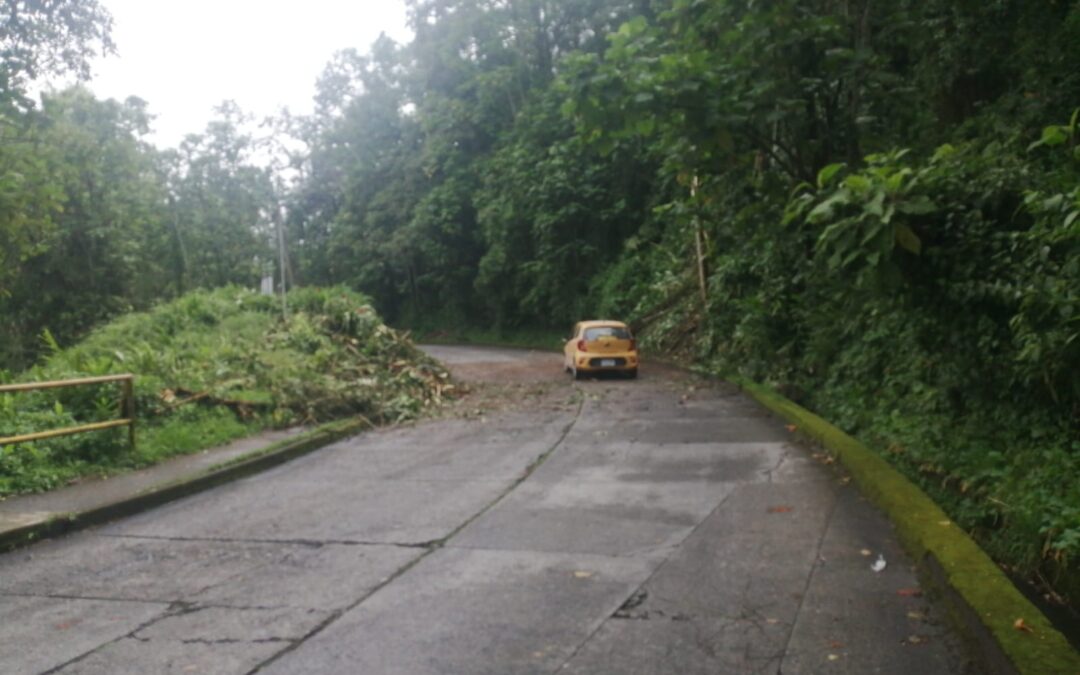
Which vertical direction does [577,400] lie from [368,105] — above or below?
below

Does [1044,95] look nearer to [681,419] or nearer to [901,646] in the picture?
[681,419]

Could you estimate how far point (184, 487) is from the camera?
1033 centimetres

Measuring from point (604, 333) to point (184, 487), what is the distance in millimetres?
14505

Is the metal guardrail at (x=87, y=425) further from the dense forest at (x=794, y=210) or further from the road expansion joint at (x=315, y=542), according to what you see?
the dense forest at (x=794, y=210)

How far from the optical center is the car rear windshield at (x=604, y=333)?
2366 cm

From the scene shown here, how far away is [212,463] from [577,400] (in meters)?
8.56

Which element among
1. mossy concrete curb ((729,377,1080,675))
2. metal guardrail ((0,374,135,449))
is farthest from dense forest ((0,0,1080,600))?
metal guardrail ((0,374,135,449))

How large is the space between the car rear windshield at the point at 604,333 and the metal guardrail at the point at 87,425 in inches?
532

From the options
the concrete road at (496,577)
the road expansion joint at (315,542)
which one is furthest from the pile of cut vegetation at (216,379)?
the road expansion joint at (315,542)

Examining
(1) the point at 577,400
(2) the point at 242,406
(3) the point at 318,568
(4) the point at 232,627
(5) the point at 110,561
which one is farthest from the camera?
(1) the point at 577,400

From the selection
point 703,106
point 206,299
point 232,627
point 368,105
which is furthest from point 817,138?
point 368,105

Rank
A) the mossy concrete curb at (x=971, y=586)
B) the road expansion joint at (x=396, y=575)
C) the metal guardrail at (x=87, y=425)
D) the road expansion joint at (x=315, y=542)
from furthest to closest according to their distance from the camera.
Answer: the metal guardrail at (x=87, y=425), the road expansion joint at (x=315, y=542), the road expansion joint at (x=396, y=575), the mossy concrete curb at (x=971, y=586)

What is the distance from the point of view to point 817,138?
15.1 metres

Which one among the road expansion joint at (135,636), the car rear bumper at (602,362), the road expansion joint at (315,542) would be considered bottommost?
the road expansion joint at (315,542)
